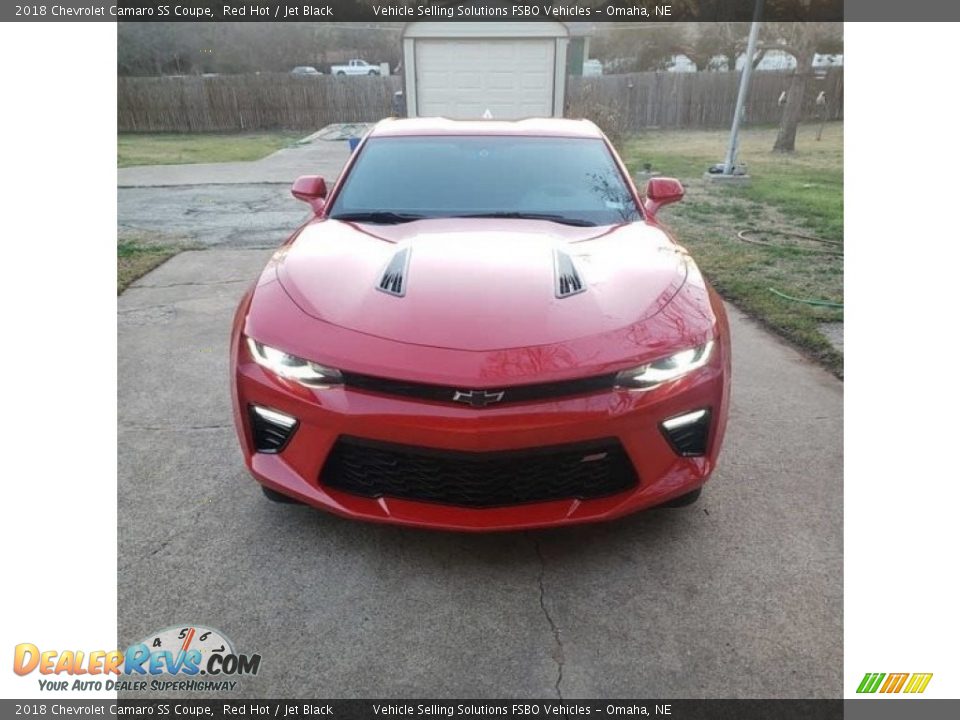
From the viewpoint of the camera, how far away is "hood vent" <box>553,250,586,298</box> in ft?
7.17

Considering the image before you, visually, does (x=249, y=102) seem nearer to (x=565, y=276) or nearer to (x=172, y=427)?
(x=172, y=427)

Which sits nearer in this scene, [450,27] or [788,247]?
→ [788,247]

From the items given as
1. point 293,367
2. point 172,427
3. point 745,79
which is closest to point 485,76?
point 745,79

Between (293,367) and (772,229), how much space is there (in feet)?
21.8

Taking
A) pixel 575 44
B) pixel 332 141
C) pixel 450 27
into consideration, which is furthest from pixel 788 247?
pixel 575 44

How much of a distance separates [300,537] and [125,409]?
1.56 meters

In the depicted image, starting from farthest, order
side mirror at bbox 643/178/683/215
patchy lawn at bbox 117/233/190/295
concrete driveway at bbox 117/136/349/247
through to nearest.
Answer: concrete driveway at bbox 117/136/349/247, patchy lawn at bbox 117/233/190/295, side mirror at bbox 643/178/683/215

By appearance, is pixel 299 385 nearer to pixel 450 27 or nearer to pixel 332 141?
pixel 450 27

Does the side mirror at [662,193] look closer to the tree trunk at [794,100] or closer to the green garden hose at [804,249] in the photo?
the green garden hose at [804,249]

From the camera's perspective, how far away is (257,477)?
2.13m
